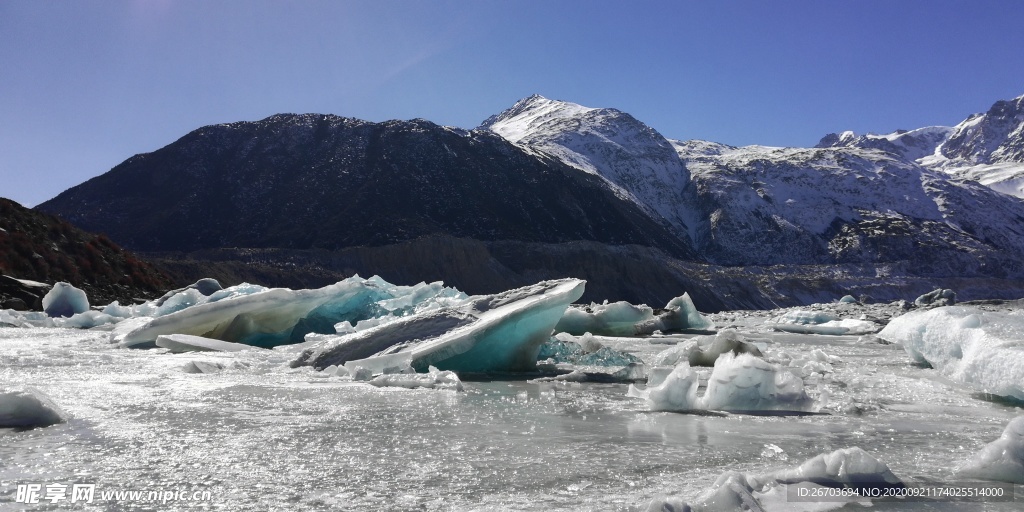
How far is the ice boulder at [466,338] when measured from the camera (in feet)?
19.4

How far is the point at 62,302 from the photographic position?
498 inches

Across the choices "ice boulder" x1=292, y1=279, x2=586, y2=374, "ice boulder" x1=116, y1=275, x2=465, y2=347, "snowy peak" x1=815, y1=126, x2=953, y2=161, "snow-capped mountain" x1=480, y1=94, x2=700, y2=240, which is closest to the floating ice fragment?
"ice boulder" x1=292, y1=279, x2=586, y2=374

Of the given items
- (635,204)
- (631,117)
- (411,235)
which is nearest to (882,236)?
(635,204)

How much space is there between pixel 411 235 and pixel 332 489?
43.9 m

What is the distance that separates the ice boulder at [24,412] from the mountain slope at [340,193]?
42.0 metres

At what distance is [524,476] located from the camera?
8.68 ft

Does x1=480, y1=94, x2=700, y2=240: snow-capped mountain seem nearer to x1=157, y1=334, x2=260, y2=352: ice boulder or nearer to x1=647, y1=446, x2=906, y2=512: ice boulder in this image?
x1=157, y1=334, x2=260, y2=352: ice boulder

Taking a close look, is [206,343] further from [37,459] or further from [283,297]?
[37,459]

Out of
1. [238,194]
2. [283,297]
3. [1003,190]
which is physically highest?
[1003,190]

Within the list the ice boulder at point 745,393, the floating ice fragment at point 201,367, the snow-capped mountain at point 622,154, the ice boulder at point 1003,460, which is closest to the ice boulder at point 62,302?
the floating ice fragment at point 201,367

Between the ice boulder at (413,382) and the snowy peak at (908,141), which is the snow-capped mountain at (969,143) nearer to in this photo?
the snowy peak at (908,141)

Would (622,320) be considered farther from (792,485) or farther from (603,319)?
(792,485)

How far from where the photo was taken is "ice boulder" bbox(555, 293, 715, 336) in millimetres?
14297

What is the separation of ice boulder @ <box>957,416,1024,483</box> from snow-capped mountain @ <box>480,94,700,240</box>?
6616 centimetres
